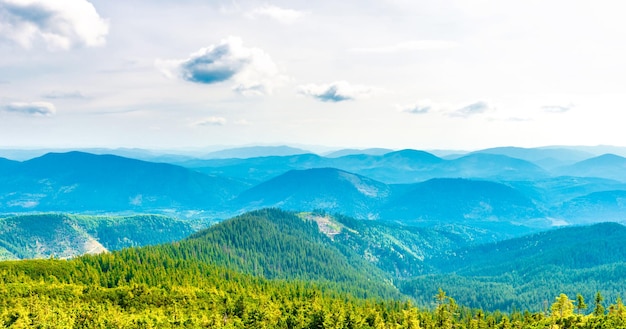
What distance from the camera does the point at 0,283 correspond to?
174250mm

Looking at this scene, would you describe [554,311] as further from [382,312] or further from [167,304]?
[167,304]

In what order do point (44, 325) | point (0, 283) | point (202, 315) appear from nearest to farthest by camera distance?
point (44, 325), point (202, 315), point (0, 283)

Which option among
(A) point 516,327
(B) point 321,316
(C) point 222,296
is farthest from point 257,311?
(A) point 516,327

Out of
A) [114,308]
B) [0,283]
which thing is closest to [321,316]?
[114,308]

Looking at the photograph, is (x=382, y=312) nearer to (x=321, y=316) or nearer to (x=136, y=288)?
(x=321, y=316)

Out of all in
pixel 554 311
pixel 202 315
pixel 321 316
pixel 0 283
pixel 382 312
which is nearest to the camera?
pixel 554 311

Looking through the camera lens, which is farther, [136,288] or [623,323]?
[136,288]

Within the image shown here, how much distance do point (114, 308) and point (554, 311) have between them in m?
150

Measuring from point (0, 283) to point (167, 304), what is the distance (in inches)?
2651

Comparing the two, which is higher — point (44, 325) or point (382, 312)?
point (44, 325)

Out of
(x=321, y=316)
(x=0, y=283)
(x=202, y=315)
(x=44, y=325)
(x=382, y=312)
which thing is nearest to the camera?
(x=44, y=325)

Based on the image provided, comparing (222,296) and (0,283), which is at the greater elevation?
(0,283)

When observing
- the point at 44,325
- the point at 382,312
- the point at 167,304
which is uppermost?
the point at 44,325

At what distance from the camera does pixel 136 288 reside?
597 feet
